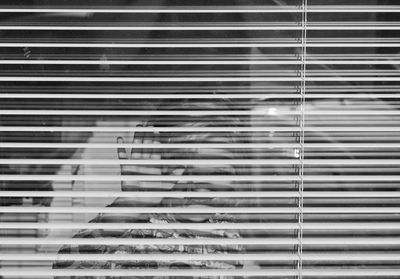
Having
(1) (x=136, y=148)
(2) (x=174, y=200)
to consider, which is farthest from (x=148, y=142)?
(2) (x=174, y=200)

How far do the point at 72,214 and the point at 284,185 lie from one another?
2.04 ft

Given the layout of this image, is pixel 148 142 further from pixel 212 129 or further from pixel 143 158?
pixel 212 129

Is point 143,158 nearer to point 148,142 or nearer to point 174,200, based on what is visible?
point 148,142

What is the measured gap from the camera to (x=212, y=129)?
154cm

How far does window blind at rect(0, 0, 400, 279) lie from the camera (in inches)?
60.1

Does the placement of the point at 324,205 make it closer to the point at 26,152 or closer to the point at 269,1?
the point at 269,1

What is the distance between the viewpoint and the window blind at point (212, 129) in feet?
5.01

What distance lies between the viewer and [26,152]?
1.62m

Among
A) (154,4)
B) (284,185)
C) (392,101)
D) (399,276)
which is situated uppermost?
(154,4)

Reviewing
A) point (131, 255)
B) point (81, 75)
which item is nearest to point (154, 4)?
point (81, 75)

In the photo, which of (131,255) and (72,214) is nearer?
(131,255)

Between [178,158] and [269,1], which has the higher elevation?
[269,1]

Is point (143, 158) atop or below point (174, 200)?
atop

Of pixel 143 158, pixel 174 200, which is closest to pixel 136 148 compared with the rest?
pixel 143 158
